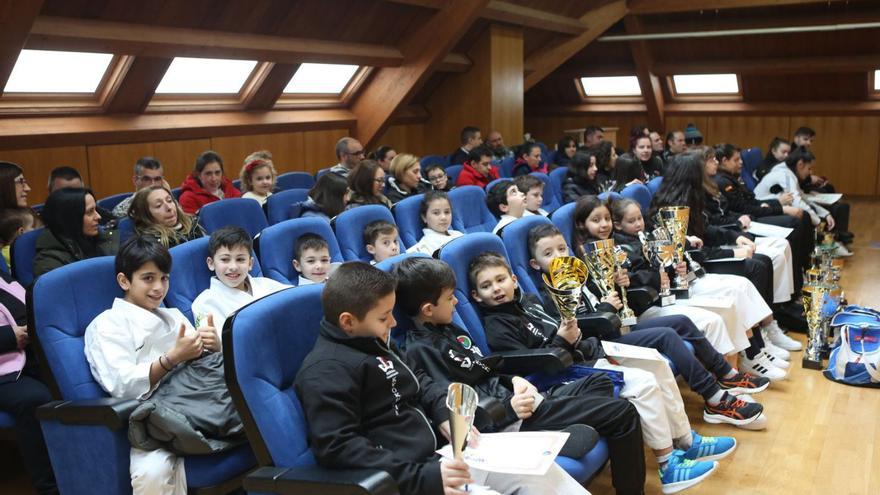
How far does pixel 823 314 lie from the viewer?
417 centimetres

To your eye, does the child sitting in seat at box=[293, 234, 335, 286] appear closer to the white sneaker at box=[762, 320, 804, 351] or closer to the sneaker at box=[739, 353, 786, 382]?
the sneaker at box=[739, 353, 786, 382]

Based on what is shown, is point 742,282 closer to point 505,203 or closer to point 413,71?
point 505,203

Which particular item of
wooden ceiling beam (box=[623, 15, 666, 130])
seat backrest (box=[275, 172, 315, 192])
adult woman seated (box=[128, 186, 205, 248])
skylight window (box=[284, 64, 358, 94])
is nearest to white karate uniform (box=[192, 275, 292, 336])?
adult woman seated (box=[128, 186, 205, 248])

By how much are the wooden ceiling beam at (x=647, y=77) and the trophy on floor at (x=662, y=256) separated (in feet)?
21.7

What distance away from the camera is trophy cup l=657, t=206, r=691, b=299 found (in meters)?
3.79

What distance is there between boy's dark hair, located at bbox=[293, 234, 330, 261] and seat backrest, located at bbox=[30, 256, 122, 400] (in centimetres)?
96

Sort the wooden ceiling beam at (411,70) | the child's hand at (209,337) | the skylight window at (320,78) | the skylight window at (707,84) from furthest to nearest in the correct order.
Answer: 1. the skylight window at (707,84)
2. the skylight window at (320,78)
3. the wooden ceiling beam at (411,70)
4. the child's hand at (209,337)

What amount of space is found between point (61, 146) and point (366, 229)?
3116 mm

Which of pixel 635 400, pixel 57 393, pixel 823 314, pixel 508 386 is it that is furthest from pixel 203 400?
pixel 823 314

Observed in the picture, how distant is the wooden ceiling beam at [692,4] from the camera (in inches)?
346

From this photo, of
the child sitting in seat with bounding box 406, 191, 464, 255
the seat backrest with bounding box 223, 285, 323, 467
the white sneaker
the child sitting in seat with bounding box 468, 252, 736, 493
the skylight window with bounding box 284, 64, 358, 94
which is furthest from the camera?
the skylight window with bounding box 284, 64, 358, 94

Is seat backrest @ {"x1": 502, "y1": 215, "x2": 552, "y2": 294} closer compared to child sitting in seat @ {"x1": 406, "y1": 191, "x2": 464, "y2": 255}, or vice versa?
seat backrest @ {"x1": 502, "y1": 215, "x2": 552, "y2": 294}

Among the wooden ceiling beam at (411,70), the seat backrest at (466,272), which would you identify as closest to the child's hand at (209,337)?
the seat backrest at (466,272)

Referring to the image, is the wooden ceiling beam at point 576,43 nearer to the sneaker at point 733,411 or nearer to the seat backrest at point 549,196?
the seat backrest at point 549,196
